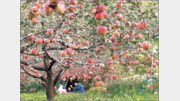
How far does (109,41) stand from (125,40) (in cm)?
26

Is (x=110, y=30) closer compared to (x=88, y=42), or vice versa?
(x=110, y=30)

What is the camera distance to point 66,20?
6.33 ft

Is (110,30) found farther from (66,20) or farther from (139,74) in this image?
(139,74)

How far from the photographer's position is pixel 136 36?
6.77 ft

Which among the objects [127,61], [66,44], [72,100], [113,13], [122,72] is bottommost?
[72,100]

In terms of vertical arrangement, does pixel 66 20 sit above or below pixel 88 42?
above

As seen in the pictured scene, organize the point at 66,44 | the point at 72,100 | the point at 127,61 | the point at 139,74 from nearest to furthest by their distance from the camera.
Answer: the point at 66,44 → the point at 127,61 → the point at 72,100 → the point at 139,74

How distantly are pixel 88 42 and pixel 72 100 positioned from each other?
1.63 meters

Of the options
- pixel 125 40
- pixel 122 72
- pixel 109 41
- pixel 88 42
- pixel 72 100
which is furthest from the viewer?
pixel 122 72

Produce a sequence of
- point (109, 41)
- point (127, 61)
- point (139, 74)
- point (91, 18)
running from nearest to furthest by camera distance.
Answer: point (91, 18), point (109, 41), point (127, 61), point (139, 74)
